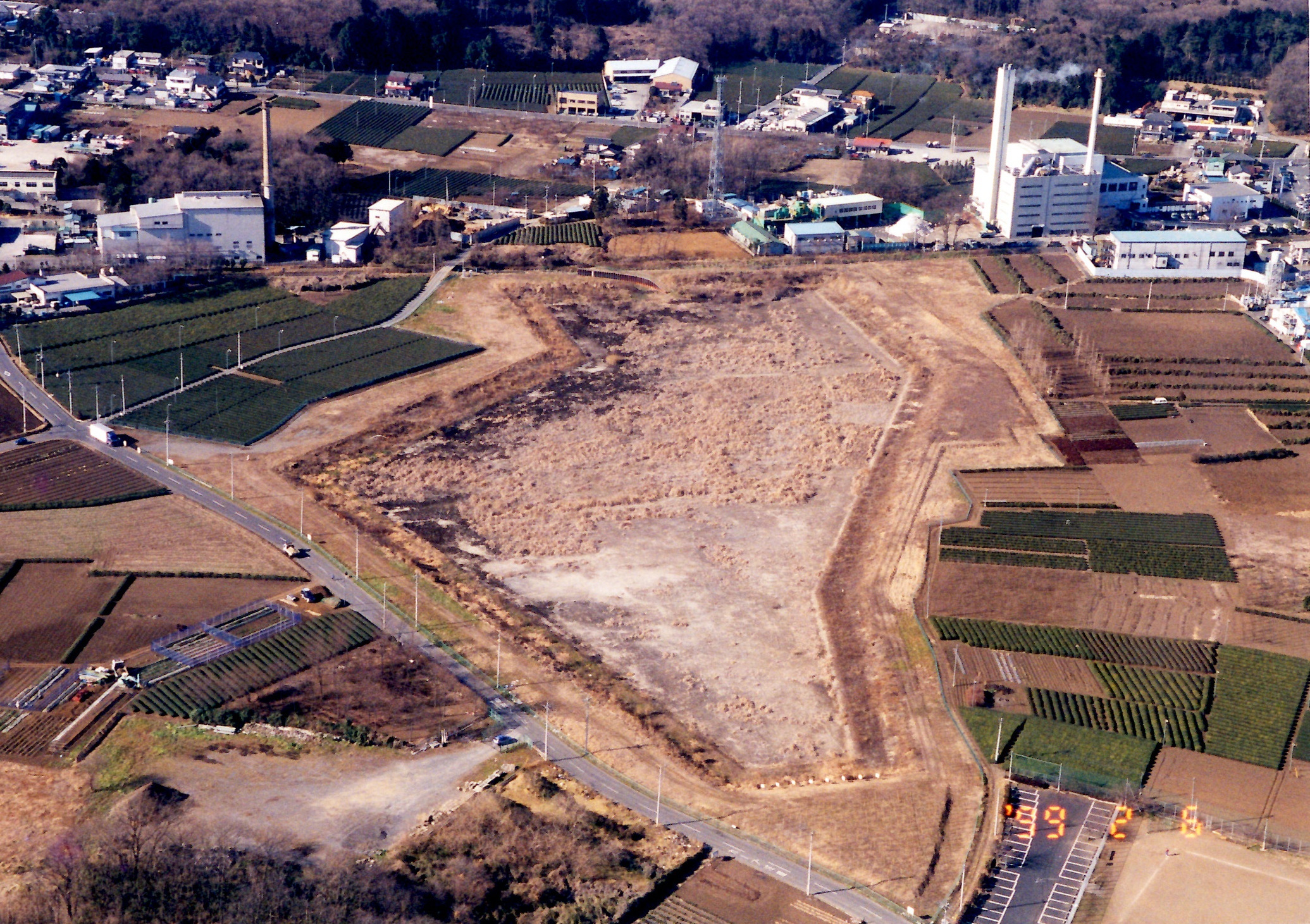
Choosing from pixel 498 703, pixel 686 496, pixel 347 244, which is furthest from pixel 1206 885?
pixel 347 244

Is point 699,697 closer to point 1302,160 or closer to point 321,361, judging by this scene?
point 321,361

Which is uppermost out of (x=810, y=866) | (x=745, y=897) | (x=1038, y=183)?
(x=1038, y=183)

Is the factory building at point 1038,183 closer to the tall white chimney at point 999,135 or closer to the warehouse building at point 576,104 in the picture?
the tall white chimney at point 999,135

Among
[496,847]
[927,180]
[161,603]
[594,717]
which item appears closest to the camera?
[496,847]

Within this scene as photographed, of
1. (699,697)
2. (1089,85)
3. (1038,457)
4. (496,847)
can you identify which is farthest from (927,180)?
(496,847)

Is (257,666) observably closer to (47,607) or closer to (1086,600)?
(47,607)
